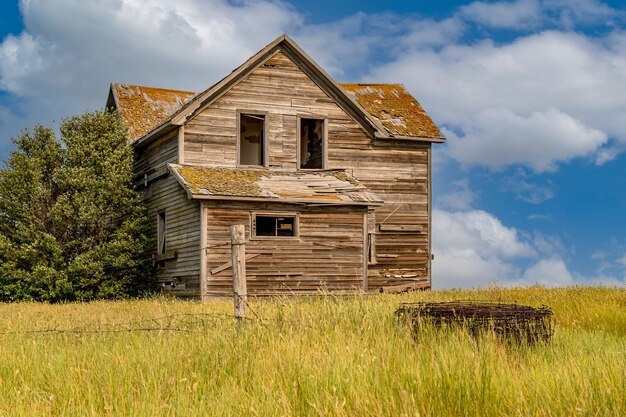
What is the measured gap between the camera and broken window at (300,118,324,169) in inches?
1175

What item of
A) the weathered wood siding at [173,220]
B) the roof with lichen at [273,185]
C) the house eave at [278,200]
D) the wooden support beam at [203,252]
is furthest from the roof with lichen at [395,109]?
the wooden support beam at [203,252]

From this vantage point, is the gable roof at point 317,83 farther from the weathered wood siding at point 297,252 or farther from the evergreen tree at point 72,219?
the weathered wood siding at point 297,252

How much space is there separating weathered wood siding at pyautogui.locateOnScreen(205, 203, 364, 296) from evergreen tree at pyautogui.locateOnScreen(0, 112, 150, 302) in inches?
188

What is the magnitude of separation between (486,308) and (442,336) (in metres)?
1.43

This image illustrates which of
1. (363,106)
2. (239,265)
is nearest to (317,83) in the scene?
(363,106)

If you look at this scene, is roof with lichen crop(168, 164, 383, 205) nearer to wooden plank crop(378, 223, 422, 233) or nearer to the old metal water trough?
wooden plank crop(378, 223, 422, 233)

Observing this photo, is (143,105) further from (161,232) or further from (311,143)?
(311,143)

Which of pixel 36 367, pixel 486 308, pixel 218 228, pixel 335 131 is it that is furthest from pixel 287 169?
pixel 36 367

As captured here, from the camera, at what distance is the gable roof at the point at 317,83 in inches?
1086

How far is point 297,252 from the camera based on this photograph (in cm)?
2591

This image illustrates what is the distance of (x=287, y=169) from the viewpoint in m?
28.3

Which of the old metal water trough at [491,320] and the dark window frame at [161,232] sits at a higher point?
the dark window frame at [161,232]

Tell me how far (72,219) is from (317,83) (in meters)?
10.7

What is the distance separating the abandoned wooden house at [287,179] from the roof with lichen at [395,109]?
79 millimetres
